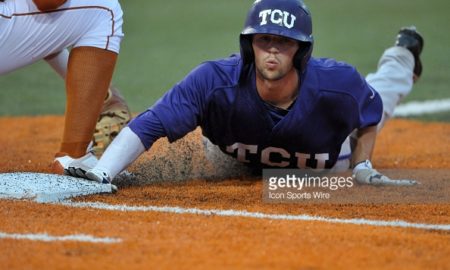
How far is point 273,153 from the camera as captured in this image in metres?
5.29

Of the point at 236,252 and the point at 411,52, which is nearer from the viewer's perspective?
the point at 236,252

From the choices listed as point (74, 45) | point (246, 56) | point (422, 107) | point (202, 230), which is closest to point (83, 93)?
point (74, 45)

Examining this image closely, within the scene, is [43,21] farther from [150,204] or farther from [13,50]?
[150,204]

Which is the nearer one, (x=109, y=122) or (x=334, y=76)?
(x=334, y=76)

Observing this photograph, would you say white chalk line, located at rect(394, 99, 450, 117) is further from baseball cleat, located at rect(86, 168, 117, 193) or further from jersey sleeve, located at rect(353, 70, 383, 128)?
baseball cleat, located at rect(86, 168, 117, 193)

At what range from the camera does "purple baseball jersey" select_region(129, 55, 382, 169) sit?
5.01 metres

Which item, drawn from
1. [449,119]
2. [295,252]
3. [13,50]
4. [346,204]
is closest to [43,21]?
[13,50]

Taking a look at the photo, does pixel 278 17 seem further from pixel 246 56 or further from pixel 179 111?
pixel 179 111

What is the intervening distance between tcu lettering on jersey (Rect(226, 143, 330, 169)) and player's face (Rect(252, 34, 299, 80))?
0.48 m

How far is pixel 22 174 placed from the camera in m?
4.93

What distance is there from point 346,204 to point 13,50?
6.09 ft

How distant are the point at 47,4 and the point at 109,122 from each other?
1.20 m

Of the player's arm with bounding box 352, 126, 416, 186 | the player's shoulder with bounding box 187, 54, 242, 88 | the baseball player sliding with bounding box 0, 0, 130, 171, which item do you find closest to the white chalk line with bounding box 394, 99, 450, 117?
the player's arm with bounding box 352, 126, 416, 186

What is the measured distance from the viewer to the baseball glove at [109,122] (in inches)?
237
